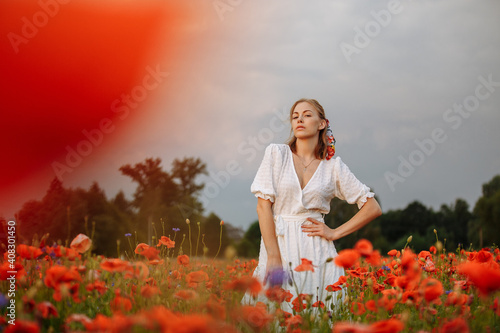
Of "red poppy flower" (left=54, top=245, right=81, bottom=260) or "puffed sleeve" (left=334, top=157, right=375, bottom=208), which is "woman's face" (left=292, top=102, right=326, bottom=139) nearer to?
"puffed sleeve" (left=334, top=157, right=375, bottom=208)

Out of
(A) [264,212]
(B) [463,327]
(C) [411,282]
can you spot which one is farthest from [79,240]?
(B) [463,327]

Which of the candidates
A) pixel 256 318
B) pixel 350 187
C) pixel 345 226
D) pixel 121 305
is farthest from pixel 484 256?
pixel 121 305

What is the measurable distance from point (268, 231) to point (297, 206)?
0.32 m

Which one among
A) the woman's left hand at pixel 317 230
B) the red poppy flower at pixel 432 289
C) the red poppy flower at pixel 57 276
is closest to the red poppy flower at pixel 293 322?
the red poppy flower at pixel 432 289

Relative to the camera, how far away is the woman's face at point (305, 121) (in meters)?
4.14

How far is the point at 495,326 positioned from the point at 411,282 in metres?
0.86

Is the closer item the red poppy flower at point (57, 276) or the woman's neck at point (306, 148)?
the red poppy flower at point (57, 276)

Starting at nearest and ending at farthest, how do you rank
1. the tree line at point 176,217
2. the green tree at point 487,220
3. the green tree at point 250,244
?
the tree line at point 176,217, the green tree at point 487,220, the green tree at point 250,244

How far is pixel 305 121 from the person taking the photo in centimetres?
414

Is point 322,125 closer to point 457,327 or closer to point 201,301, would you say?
point 201,301

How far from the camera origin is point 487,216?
82.0 ft

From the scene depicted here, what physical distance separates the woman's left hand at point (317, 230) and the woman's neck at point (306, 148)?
2.05 ft

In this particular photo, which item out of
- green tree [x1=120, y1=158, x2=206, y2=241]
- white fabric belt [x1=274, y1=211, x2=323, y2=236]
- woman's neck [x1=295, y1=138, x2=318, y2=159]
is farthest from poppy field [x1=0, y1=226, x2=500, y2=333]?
green tree [x1=120, y1=158, x2=206, y2=241]

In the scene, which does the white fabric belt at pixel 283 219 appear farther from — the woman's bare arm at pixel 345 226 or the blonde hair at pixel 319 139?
the blonde hair at pixel 319 139
